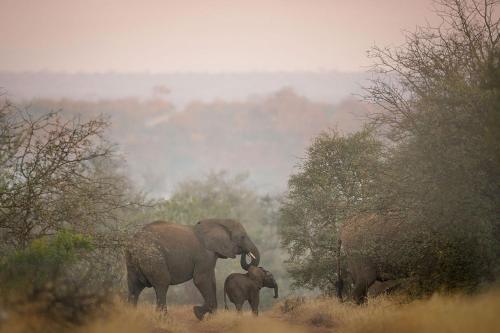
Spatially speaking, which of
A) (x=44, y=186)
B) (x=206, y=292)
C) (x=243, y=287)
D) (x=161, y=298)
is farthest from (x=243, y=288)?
(x=44, y=186)

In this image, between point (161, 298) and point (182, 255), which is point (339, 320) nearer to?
point (161, 298)

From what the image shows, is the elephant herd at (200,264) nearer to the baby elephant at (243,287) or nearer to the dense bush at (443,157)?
the baby elephant at (243,287)

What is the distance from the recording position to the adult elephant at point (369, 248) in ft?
58.6

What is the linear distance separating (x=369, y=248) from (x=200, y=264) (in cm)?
535

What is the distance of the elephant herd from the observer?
758 inches

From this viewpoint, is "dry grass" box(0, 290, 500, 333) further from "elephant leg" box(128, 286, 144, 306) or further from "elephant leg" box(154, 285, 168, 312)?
"elephant leg" box(128, 286, 144, 306)

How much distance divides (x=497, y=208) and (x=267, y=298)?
23.9 metres

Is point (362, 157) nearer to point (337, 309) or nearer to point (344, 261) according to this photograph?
point (344, 261)

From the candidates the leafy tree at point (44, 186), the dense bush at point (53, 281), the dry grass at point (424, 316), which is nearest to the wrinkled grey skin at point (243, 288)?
the dry grass at point (424, 316)

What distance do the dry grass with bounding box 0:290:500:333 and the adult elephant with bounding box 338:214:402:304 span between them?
907mm

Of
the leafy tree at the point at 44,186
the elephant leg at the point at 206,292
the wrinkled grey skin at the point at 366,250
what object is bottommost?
the elephant leg at the point at 206,292

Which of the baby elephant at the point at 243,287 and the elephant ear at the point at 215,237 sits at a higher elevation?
the elephant ear at the point at 215,237

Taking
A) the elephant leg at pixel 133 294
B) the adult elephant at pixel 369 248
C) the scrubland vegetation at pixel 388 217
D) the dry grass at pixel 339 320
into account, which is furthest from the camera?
the elephant leg at pixel 133 294

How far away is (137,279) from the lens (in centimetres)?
1977
